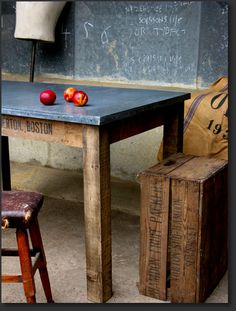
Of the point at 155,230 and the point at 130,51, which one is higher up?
the point at 130,51

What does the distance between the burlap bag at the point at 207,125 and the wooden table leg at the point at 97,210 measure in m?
1.36

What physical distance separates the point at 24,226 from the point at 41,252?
342mm

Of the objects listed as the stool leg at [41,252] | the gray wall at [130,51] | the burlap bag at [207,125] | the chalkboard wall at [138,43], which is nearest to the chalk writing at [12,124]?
the stool leg at [41,252]

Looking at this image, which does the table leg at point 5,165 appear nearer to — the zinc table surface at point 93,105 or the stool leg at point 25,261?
the zinc table surface at point 93,105

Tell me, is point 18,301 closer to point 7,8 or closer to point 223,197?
point 223,197

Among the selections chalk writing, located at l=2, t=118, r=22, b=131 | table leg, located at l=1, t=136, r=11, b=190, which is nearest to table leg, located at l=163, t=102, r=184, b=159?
chalk writing, located at l=2, t=118, r=22, b=131

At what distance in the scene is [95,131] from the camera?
92.5 inches

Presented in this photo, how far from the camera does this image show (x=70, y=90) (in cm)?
274

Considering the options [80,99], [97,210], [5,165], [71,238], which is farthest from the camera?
[5,165]

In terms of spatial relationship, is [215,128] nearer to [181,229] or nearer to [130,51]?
[181,229]

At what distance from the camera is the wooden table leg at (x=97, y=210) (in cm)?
239

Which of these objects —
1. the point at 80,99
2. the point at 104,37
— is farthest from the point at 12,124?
the point at 104,37

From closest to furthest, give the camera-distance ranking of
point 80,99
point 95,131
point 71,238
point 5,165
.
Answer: point 95,131, point 80,99, point 71,238, point 5,165

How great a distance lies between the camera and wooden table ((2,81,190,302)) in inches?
94.0
